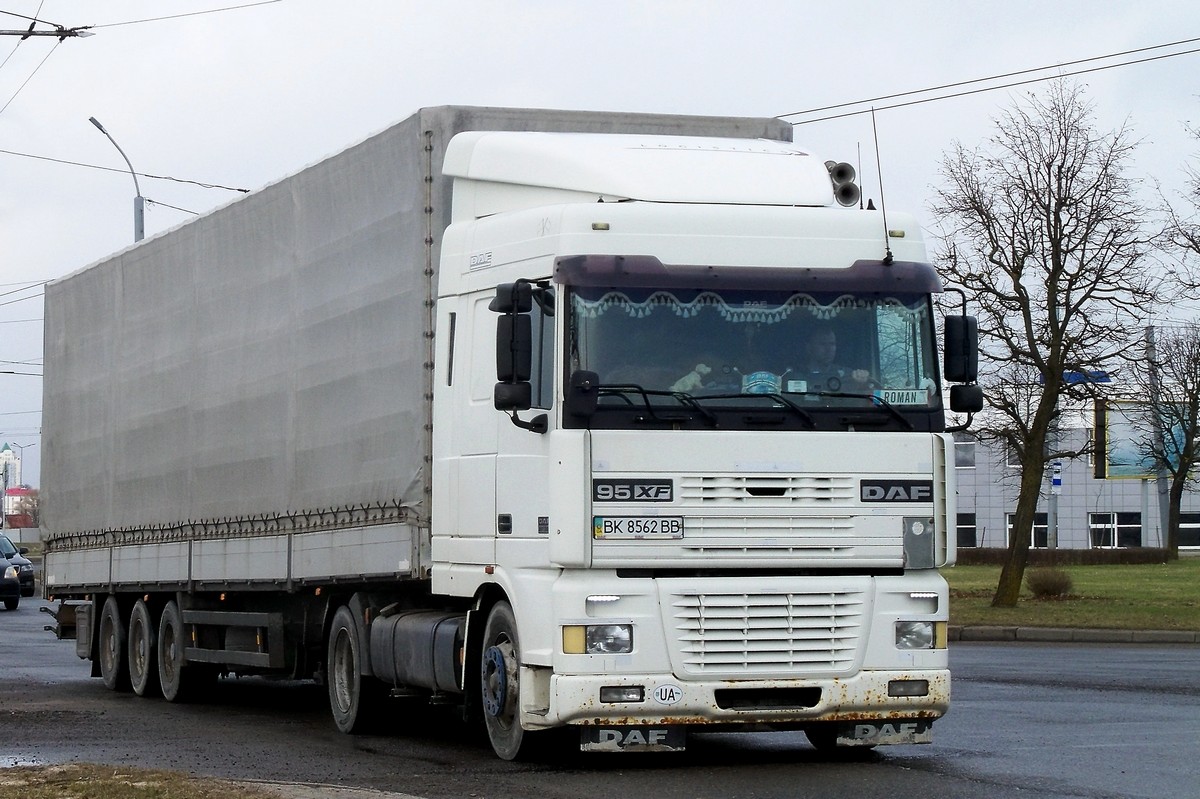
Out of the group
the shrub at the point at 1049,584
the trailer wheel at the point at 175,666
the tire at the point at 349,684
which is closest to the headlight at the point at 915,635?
the tire at the point at 349,684

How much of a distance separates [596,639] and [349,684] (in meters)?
3.92

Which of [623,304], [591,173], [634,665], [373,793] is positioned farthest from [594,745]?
[591,173]

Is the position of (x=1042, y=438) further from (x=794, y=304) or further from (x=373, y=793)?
(x=373, y=793)

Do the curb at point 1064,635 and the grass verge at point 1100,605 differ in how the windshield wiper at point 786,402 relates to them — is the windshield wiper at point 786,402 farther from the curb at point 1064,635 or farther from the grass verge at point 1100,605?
the grass verge at point 1100,605

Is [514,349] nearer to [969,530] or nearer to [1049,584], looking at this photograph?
[1049,584]

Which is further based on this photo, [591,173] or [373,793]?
[591,173]

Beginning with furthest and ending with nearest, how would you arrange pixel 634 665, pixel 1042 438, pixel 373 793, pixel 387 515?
pixel 1042 438 → pixel 387 515 → pixel 634 665 → pixel 373 793

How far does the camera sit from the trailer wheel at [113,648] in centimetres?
1848

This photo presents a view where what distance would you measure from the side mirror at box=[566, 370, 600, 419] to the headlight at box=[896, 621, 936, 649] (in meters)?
2.13

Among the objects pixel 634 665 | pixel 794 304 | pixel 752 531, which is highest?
pixel 794 304

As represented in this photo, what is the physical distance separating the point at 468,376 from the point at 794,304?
2.13 m

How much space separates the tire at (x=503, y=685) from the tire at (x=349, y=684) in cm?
224

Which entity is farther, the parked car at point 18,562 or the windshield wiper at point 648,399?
the parked car at point 18,562

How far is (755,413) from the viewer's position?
10227mm
